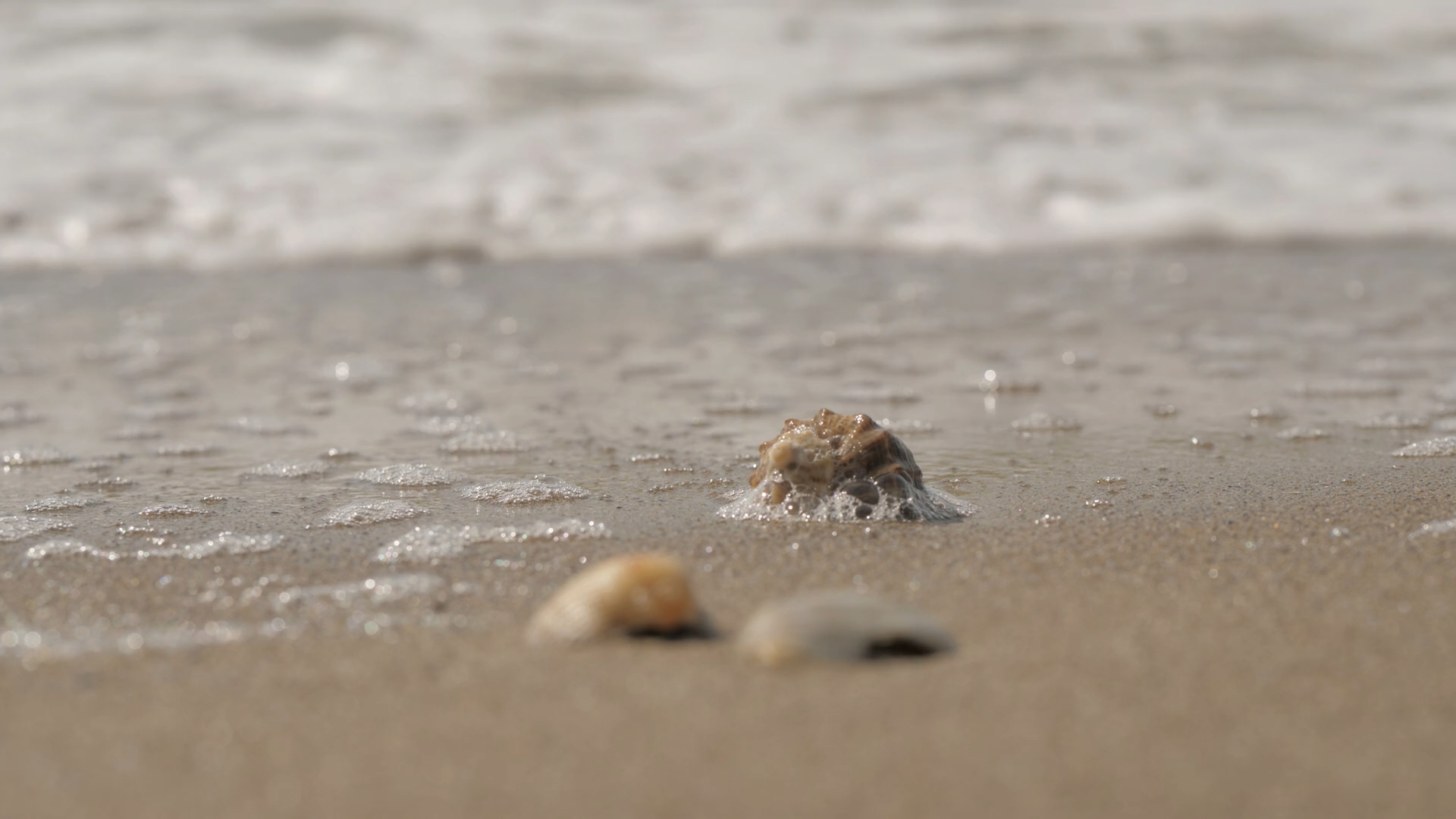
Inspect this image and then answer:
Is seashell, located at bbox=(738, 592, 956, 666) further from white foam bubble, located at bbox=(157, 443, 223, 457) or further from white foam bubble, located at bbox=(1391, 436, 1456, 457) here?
white foam bubble, located at bbox=(157, 443, 223, 457)

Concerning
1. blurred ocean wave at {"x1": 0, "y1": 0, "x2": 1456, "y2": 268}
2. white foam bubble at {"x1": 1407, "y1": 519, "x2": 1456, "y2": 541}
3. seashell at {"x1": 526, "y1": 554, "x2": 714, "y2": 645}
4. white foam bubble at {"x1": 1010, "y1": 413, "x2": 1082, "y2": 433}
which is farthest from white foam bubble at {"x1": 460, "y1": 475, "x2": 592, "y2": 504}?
blurred ocean wave at {"x1": 0, "y1": 0, "x2": 1456, "y2": 268}

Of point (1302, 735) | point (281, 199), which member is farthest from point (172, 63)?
point (1302, 735)

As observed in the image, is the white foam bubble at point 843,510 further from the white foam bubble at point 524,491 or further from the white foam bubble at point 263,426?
the white foam bubble at point 263,426

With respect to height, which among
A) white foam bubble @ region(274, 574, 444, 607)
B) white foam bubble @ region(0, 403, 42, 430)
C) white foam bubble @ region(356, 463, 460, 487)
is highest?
white foam bubble @ region(0, 403, 42, 430)

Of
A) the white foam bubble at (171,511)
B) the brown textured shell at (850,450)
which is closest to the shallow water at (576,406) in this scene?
the white foam bubble at (171,511)

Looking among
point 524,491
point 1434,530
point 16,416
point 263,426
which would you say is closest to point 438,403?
point 263,426

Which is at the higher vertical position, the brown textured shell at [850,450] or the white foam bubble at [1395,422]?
the brown textured shell at [850,450]
